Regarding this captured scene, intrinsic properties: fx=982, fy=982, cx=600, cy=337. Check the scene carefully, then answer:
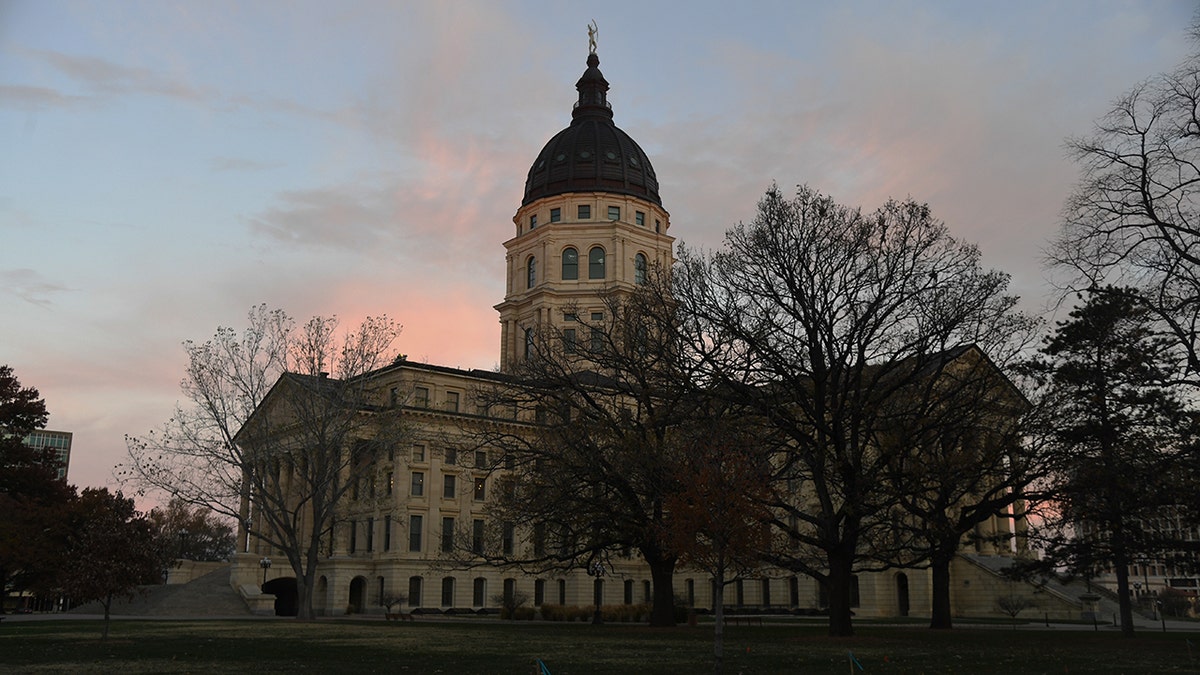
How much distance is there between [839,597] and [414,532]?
1898 inches

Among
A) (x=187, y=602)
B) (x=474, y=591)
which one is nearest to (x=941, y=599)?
(x=474, y=591)

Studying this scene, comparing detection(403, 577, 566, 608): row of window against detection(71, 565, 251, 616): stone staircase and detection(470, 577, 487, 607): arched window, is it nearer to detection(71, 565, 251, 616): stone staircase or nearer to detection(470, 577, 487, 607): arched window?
detection(470, 577, 487, 607): arched window

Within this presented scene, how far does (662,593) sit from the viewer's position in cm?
3891

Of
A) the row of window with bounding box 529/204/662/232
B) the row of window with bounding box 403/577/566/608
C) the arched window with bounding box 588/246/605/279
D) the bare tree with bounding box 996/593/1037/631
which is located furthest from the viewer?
the row of window with bounding box 529/204/662/232

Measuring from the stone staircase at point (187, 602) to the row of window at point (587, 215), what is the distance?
140 ft

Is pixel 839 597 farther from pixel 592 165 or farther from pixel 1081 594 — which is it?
pixel 592 165

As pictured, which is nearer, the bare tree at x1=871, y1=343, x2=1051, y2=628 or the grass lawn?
the grass lawn

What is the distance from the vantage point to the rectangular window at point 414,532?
2916 inches

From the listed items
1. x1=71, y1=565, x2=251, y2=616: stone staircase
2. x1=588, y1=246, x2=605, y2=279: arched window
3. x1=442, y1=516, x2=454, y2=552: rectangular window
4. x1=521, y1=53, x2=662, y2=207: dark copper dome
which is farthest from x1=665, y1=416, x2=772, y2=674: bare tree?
x1=521, y1=53, x2=662, y2=207: dark copper dome

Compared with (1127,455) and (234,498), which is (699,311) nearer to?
(1127,455)

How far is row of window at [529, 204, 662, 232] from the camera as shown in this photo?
9150 centimetres

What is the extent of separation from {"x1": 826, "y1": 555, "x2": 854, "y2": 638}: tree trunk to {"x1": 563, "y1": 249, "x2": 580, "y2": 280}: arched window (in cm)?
6051

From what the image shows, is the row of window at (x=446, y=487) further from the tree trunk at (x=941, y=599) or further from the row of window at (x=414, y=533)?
the tree trunk at (x=941, y=599)

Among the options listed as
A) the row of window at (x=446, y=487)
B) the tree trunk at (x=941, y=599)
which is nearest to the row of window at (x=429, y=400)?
the row of window at (x=446, y=487)
